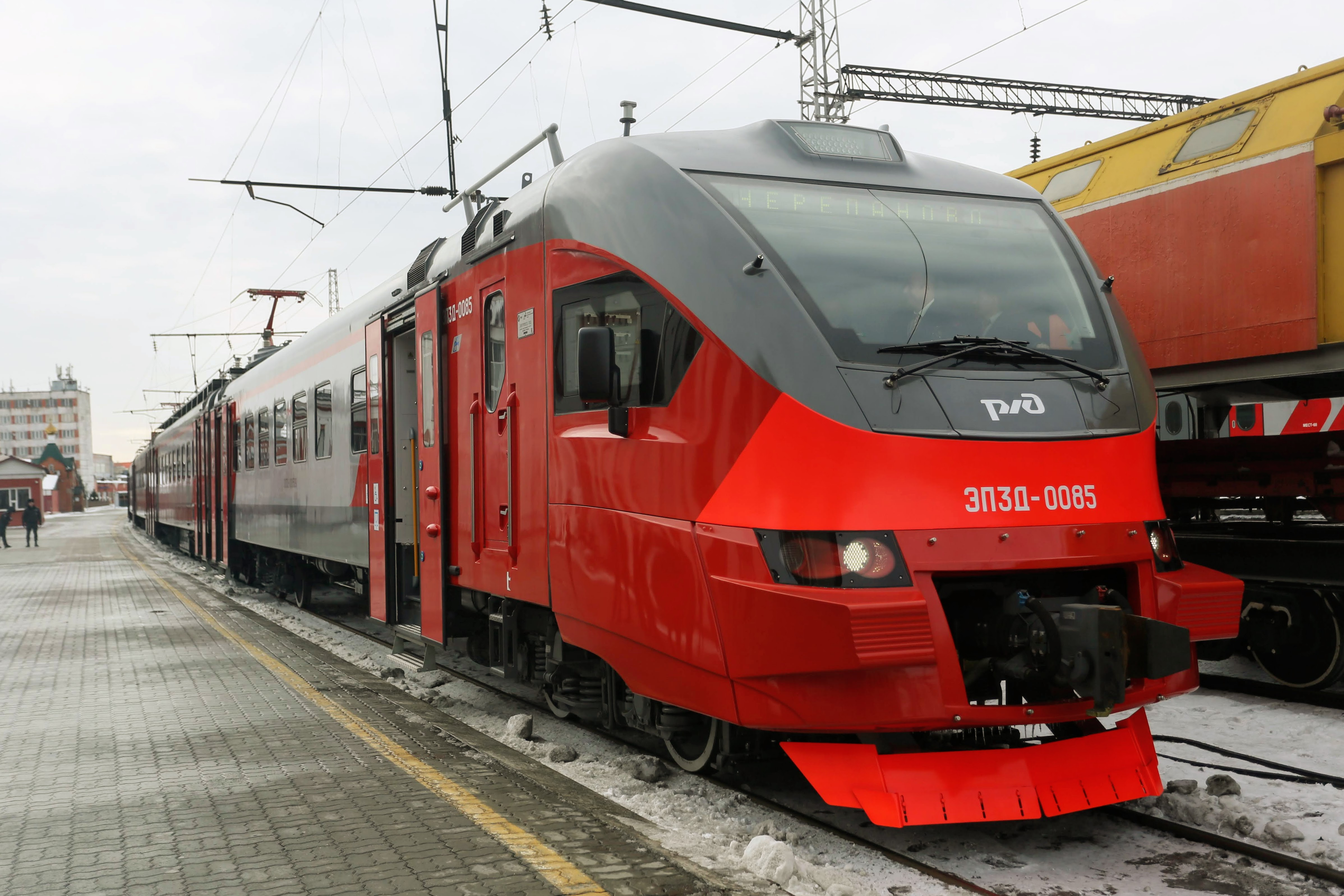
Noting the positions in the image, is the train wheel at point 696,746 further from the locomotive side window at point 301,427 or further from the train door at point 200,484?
the train door at point 200,484

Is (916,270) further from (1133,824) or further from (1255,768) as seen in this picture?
(1255,768)

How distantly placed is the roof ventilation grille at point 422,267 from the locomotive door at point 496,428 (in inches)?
60.4

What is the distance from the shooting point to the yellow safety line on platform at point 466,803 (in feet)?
13.7

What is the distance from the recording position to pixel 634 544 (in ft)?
17.0

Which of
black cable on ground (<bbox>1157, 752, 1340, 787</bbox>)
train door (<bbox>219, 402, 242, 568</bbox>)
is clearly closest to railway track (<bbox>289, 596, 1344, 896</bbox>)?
black cable on ground (<bbox>1157, 752, 1340, 787</bbox>)

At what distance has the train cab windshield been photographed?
4.81m

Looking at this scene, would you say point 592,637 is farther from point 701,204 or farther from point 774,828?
point 701,204

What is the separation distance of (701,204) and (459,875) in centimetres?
298

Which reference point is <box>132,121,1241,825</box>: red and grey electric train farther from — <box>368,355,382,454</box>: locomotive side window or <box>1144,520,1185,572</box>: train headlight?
<box>368,355,382,454</box>: locomotive side window

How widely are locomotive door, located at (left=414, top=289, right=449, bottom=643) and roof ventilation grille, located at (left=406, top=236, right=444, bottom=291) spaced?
28cm

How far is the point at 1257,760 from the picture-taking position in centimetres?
552

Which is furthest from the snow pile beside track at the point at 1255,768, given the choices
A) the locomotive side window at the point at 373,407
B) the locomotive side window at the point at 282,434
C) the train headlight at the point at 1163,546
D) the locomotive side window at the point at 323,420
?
the locomotive side window at the point at 282,434

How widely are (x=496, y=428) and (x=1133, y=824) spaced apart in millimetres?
4070

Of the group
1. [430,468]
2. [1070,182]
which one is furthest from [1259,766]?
[430,468]
